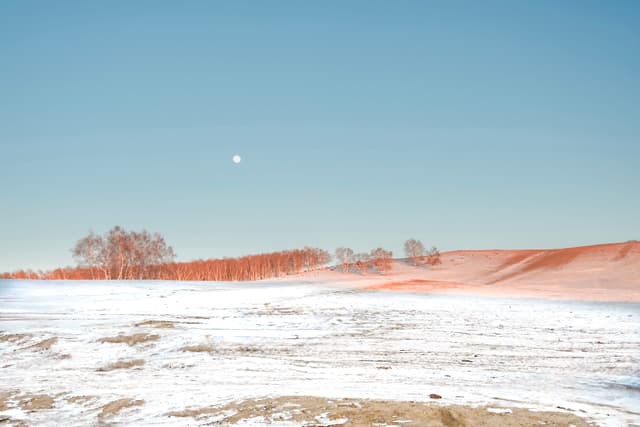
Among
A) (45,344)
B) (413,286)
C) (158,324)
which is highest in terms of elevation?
(413,286)

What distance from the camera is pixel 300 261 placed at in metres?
40.2

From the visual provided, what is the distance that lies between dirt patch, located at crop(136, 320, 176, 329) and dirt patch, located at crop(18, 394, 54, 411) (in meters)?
5.09

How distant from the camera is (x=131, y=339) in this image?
35.7 feet

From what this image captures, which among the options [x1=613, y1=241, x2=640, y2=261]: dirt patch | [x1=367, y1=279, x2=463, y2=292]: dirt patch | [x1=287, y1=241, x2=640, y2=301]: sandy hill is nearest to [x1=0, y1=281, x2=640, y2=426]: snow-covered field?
[x1=367, y1=279, x2=463, y2=292]: dirt patch

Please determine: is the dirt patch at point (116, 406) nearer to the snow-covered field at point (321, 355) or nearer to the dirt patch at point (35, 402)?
the snow-covered field at point (321, 355)

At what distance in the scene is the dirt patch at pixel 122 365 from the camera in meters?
8.70

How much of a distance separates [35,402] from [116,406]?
1.17 metres

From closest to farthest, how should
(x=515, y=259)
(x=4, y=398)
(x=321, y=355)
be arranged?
(x=4, y=398) → (x=321, y=355) → (x=515, y=259)

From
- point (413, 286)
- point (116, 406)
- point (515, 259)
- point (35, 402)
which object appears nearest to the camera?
point (116, 406)

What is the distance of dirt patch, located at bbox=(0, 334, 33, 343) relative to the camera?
11.4 m

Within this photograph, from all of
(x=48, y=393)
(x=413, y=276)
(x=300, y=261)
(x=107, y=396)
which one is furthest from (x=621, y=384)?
(x=300, y=261)

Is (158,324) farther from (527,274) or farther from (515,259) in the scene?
(515,259)

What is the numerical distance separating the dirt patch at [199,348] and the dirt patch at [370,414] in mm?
3479

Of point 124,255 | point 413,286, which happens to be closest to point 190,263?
point 124,255
